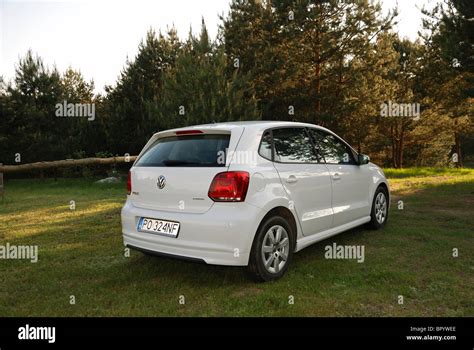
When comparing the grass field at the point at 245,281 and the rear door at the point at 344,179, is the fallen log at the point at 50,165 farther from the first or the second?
the rear door at the point at 344,179

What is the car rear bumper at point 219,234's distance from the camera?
3486 mm

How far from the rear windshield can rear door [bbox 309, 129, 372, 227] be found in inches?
64.9

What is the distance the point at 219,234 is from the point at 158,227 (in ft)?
2.42

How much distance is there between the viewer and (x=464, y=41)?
10969 millimetres

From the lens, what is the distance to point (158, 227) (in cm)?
381

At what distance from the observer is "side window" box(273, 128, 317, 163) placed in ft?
13.7

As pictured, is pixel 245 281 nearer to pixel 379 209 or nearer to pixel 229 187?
pixel 229 187

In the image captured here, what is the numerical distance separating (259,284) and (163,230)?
1170 mm

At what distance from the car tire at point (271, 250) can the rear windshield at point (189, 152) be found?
86 centimetres

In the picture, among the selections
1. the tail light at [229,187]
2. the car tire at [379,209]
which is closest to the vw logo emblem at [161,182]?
the tail light at [229,187]

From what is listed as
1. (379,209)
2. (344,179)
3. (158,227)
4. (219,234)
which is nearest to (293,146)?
(344,179)
